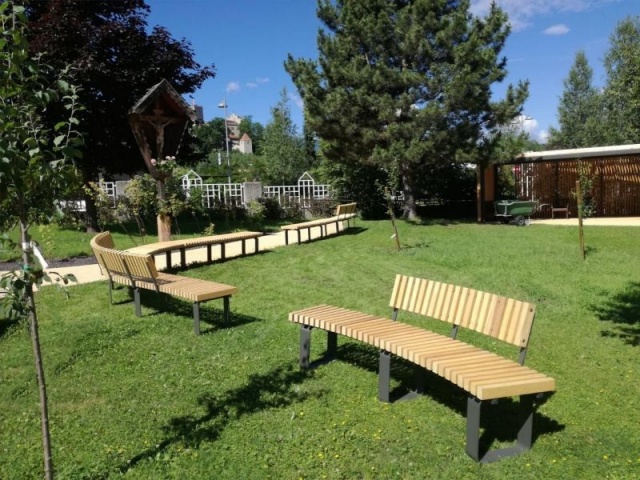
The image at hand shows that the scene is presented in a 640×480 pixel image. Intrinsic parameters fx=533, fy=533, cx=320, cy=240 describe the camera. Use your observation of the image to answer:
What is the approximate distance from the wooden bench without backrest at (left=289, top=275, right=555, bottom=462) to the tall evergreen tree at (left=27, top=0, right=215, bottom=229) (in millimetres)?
11139

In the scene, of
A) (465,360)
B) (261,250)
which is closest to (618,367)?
(465,360)

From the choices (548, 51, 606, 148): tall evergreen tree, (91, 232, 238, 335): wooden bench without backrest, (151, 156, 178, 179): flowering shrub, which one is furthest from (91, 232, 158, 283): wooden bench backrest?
(548, 51, 606, 148): tall evergreen tree

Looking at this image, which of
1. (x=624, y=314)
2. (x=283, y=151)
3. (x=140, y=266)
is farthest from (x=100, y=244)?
(x=283, y=151)

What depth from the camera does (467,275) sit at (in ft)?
27.5

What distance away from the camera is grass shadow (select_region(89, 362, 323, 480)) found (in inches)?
138

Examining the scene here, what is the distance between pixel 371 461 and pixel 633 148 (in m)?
17.3

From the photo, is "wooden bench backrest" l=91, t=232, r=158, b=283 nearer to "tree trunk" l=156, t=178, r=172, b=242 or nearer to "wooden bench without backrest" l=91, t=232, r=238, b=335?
"wooden bench without backrest" l=91, t=232, r=238, b=335

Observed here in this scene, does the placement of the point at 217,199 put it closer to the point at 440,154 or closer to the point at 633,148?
the point at 440,154

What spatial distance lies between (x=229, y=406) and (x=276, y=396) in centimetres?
39

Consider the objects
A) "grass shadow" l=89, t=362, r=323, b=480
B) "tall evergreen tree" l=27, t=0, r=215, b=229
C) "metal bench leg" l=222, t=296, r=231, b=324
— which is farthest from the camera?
"tall evergreen tree" l=27, t=0, r=215, b=229

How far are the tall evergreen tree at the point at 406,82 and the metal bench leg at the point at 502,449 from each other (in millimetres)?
10641

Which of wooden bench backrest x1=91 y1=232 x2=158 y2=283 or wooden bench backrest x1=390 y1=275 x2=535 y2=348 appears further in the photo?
wooden bench backrest x1=91 y1=232 x2=158 y2=283

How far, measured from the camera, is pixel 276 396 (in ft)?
13.8

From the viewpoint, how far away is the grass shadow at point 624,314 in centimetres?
568
